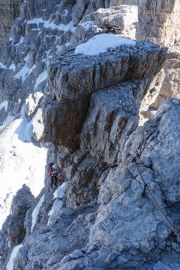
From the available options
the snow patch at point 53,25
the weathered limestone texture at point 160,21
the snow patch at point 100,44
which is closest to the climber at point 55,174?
the snow patch at point 100,44

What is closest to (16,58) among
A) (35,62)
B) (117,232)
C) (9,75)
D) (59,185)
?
(9,75)

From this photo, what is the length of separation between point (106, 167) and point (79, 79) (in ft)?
12.9

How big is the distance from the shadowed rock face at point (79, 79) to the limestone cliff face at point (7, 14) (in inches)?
2528

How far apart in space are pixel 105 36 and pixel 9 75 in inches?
1961

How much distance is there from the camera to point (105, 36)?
41.1 ft

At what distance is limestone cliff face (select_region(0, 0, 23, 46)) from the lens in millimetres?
66125

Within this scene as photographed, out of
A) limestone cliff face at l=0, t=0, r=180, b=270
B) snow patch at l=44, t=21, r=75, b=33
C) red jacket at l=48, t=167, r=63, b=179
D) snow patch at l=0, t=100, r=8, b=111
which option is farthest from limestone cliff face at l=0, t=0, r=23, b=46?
red jacket at l=48, t=167, r=63, b=179

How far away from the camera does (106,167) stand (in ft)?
38.4

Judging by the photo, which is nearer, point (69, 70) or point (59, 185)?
point (69, 70)

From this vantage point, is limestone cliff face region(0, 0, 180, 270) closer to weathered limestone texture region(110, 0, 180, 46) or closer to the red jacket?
the red jacket

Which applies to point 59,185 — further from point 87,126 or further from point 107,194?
point 107,194

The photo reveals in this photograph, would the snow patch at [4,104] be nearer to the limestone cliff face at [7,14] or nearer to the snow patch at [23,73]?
the snow patch at [23,73]

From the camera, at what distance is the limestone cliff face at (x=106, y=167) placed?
578 centimetres

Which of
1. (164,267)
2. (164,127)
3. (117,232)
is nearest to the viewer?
(164,267)
